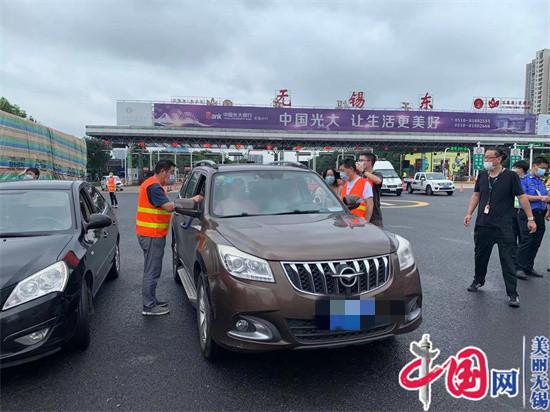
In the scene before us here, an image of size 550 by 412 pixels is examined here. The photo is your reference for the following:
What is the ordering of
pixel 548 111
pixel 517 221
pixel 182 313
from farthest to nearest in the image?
pixel 548 111, pixel 517 221, pixel 182 313

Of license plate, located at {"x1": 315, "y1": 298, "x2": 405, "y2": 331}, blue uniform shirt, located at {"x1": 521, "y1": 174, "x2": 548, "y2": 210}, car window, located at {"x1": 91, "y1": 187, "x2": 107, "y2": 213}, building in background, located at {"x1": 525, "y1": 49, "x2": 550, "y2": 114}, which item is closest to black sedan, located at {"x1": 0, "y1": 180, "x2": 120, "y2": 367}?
car window, located at {"x1": 91, "y1": 187, "x2": 107, "y2": 213}

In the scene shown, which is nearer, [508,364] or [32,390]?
[32,390]

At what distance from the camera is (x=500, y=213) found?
5.29 m

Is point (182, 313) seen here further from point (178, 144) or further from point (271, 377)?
point (178, 144)

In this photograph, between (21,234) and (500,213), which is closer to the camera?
(21,234)

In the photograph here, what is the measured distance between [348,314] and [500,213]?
330 centimetres

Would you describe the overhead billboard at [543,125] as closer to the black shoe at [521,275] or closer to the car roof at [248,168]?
the black shoe at [521,275]

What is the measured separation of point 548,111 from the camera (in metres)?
60.3

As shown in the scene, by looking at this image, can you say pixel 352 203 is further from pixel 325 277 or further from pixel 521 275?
pixel 521 275

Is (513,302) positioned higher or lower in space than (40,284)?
Result: lower

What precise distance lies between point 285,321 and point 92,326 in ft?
8.19

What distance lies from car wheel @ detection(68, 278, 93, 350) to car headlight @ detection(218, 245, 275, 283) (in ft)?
4.55

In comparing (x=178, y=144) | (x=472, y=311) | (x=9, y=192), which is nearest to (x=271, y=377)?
(x=472, y=311)

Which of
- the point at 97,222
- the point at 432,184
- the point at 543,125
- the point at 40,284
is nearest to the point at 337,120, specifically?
the point at 432,184
